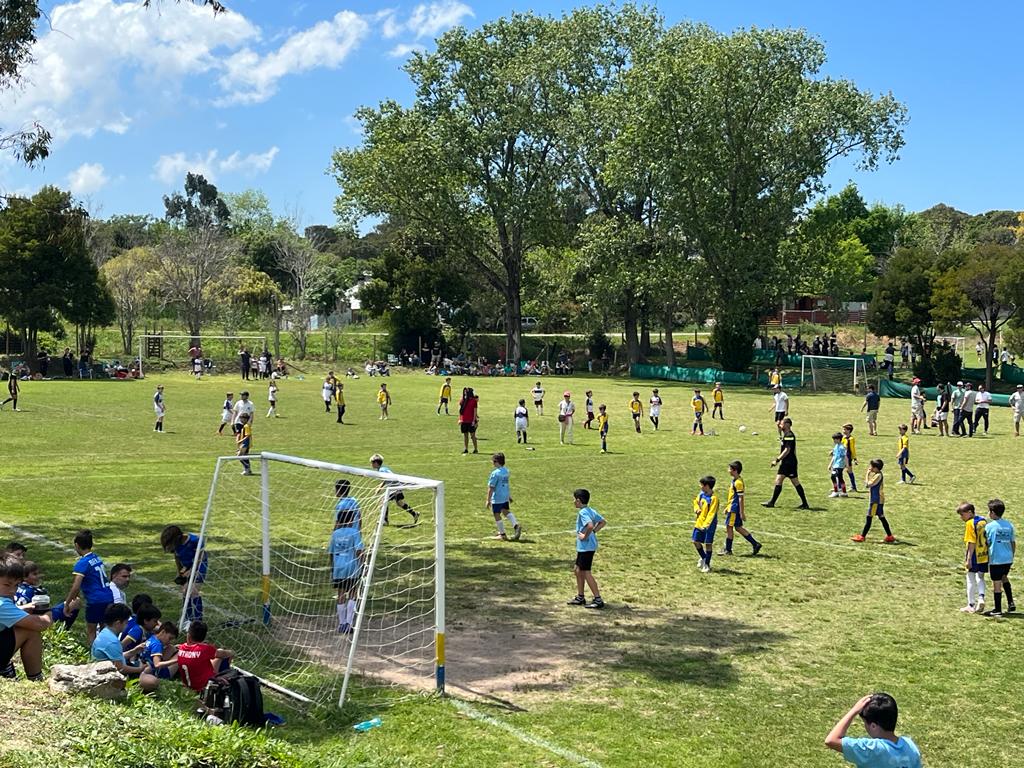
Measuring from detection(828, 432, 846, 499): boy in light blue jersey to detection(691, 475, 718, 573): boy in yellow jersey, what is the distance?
7.93 meters

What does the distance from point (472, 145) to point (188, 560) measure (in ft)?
196

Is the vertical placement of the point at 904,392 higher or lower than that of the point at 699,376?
lower

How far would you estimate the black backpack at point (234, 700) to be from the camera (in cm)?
943

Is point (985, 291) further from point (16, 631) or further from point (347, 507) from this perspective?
point (16, 631)

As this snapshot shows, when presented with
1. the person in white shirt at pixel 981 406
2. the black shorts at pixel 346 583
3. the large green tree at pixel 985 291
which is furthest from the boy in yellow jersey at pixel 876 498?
the large green tree at pixel 985 291

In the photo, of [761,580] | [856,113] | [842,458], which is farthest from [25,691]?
[856,113]

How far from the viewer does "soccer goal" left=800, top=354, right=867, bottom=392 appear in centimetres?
6026

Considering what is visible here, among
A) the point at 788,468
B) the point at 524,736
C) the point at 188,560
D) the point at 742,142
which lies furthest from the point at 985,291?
the point at 524,736

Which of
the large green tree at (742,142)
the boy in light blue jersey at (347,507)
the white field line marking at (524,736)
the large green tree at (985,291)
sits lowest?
the white field line marking at (524,736)

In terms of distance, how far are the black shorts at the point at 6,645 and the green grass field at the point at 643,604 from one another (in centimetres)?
94

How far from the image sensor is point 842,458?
24.0 meters

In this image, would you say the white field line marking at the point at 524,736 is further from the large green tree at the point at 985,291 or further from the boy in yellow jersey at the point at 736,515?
the large green tree at the point at 985,291

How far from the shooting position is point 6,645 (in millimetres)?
9461

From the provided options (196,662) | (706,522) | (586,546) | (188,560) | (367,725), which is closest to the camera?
(367,725)
